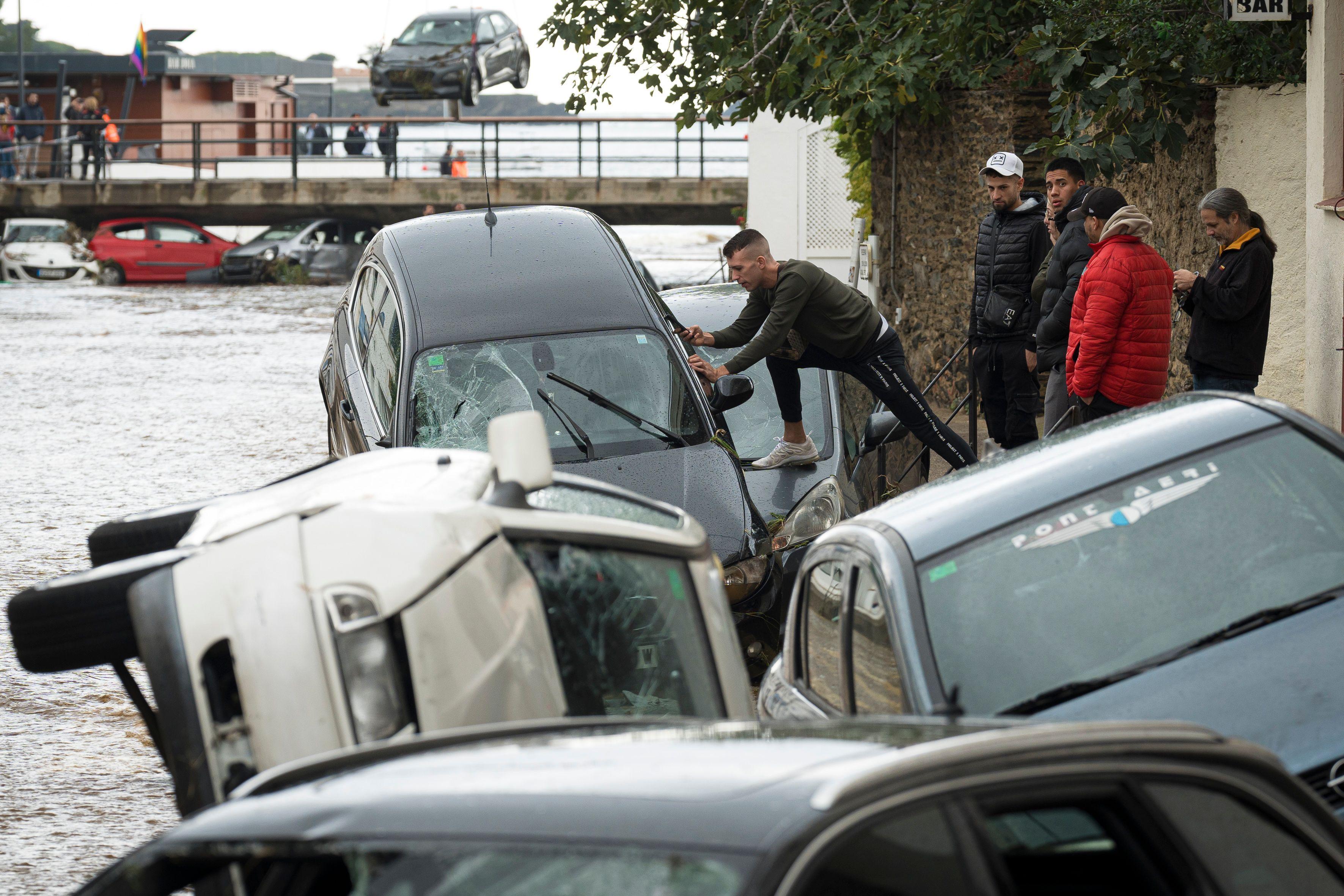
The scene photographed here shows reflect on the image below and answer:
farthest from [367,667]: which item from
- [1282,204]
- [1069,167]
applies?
[1282,204]

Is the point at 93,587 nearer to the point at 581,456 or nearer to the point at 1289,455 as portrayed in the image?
the point at 1289,455

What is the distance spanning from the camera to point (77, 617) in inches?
123

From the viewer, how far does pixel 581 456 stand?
6.54 m

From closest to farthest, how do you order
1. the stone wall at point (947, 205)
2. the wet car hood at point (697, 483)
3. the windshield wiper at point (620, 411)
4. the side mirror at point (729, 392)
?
the wet car hood at point (697, 483) → the windshield wiper at point (620, 411) → the side mirror at point (729, 392) → the stone wall at point (947, 205)

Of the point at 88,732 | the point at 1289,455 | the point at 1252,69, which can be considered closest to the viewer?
the point at 1289,455

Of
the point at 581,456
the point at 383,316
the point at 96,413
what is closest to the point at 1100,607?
the point at 581,456

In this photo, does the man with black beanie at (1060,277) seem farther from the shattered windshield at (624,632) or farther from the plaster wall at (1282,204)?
the shattered windshield at (624,632)

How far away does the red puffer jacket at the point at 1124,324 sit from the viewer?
6.96 metres

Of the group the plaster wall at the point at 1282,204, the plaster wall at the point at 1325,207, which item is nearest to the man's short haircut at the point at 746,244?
the plaster wall at the point at 1325,207

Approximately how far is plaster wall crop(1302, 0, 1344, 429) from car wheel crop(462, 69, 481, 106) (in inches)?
1119

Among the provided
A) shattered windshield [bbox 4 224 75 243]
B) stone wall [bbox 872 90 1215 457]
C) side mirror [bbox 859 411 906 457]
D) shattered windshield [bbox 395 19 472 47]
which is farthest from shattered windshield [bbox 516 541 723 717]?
shattered windshield [bbox 4 224 75 243]

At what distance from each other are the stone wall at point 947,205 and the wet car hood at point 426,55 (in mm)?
22415

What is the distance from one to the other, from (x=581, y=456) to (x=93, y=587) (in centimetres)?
352

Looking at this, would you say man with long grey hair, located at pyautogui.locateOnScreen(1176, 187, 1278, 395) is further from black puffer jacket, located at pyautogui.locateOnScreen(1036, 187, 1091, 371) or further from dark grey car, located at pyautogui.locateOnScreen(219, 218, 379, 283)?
dark grey car, located at pyautogui.locateOnScreen(219, 218, 379, 283)
